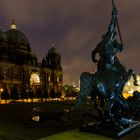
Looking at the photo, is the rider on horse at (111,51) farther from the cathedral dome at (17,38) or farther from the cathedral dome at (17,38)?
the cathedral dome at (17,38)

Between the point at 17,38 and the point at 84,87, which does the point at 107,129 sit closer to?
the point at 84,87

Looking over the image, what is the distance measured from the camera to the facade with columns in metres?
75.7

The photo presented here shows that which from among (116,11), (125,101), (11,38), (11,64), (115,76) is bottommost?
(125,101)

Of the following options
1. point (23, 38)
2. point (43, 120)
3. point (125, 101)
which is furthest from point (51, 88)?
point (125, 101)

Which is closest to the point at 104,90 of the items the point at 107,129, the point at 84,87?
the point at 84,87

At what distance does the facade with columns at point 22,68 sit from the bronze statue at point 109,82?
201 ft

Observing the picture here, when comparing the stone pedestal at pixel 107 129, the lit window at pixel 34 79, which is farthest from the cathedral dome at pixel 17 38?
the stone pedestal at pixel 107 129

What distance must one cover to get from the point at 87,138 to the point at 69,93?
98.1m

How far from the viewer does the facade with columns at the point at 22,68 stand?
248 ft

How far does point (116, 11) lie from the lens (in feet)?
30.4

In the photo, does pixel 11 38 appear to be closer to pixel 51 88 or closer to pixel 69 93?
pixel 51 88

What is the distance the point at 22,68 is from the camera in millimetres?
81438

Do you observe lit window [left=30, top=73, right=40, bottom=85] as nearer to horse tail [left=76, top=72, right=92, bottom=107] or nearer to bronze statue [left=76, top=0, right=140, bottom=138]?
bronze statue [left=76, top=0, right=140, bottom=138]

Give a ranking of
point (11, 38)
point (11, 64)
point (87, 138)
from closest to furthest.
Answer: point (87, 138)
point (11, 64)
point (11, 38)
